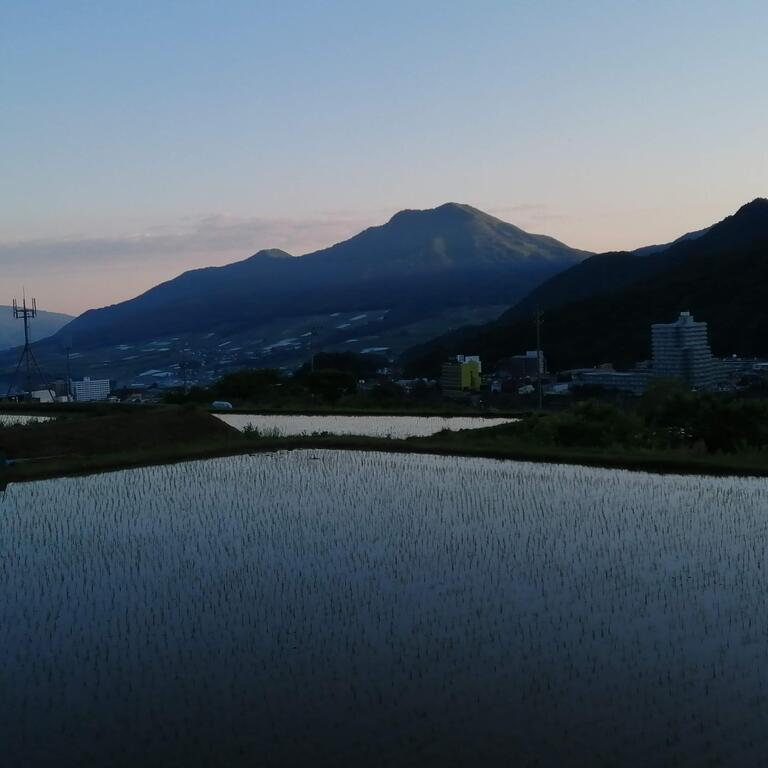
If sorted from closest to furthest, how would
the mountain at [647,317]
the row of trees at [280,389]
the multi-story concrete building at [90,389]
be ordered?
1. the row of trees at [280,389]
2. the mountain at [647,317]
3. the multi-story concrete building at [90,389]

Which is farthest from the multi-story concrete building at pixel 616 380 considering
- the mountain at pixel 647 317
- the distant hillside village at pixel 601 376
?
the mountain at pixel 647 317

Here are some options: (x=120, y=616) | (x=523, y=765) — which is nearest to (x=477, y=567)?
(x=120, y=616)

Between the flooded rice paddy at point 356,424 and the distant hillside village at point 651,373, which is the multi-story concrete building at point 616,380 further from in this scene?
the flooded rice paddy at point 356,424

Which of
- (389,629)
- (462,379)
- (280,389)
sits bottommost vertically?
(389,629)

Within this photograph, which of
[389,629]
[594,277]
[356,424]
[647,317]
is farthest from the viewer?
[594,277]

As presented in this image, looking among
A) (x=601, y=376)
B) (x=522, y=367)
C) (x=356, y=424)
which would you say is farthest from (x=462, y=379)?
(x=356, y=424)

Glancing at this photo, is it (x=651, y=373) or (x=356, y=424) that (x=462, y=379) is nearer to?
(x=651, y=373)

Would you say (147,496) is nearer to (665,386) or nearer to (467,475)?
(467,475)
